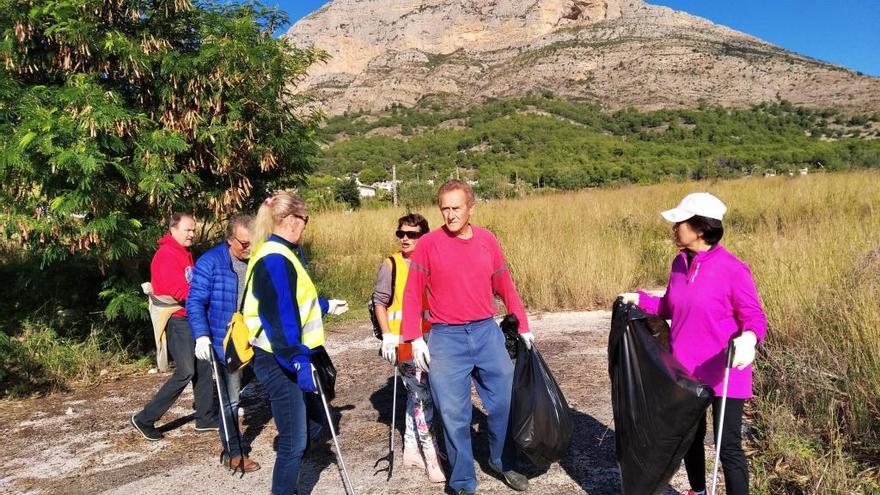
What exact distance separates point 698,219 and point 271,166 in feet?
17.8

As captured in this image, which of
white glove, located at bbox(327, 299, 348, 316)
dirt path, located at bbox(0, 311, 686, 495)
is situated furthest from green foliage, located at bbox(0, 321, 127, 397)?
white glove, located at bbox(327, 299, 348, 316)

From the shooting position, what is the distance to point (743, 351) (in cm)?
233

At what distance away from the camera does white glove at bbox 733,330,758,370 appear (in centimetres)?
233

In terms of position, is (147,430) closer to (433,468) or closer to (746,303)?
(433,468)

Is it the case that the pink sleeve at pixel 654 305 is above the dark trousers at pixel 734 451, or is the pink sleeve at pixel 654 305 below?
above

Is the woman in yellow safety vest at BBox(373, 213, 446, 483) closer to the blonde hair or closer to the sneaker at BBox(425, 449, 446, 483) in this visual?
the sneaker at BBox(425, 449, 446, 483)

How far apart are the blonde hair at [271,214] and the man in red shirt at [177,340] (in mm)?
1802

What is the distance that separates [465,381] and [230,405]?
1797 millimetres

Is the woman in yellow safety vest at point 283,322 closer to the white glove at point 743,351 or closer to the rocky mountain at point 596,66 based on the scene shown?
the white glove at point 743,351

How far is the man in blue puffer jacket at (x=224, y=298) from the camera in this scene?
3.63m

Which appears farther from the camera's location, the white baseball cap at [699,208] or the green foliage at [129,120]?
the green foliage at [129,120]

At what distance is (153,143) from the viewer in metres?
5.52

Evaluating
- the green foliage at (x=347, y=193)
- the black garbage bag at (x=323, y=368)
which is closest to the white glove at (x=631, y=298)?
the black garbage bag at (x=323, y=368)

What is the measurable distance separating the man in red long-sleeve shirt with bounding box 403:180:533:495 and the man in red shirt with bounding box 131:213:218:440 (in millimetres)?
2148
